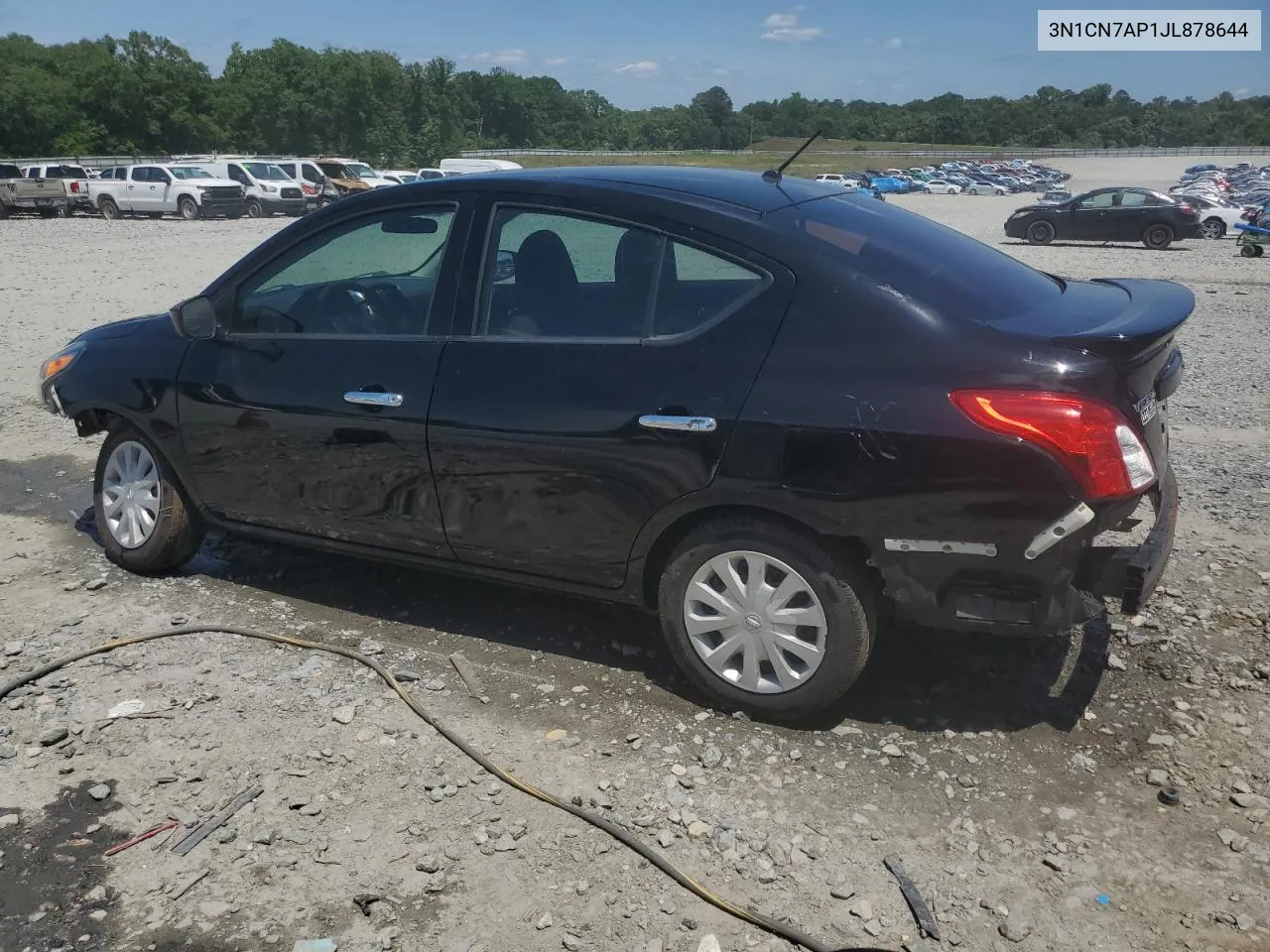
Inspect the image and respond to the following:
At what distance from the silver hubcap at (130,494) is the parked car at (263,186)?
3358 cm

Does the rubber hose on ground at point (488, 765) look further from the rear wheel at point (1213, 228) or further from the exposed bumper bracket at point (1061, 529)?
the rear wheel at point (1213, 228)

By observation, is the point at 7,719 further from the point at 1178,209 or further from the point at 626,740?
the point at 1178,209

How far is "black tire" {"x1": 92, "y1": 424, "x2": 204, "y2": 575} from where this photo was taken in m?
4.89

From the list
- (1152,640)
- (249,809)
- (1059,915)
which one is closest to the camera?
(1059,915)

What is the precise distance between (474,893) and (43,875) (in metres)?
1.26

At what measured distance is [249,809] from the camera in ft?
10.9

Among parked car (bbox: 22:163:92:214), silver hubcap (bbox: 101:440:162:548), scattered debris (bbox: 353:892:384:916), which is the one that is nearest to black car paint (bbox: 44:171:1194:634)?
silver hubcap (bbox: 101:440:162:548)

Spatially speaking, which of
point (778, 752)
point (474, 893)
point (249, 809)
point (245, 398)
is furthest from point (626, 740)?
point (245, 398)

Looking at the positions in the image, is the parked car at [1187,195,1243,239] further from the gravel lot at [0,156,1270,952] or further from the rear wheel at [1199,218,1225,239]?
the gravel lot at [0,156,1270,952]

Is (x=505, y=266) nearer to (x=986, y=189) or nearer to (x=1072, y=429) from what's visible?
(x=1072, y=429)

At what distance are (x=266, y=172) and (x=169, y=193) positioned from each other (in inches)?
159

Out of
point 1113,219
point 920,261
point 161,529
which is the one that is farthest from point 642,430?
point 1113,219

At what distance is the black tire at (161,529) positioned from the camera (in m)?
4.89

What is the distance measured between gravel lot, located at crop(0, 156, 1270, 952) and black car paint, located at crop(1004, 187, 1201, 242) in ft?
77.6
